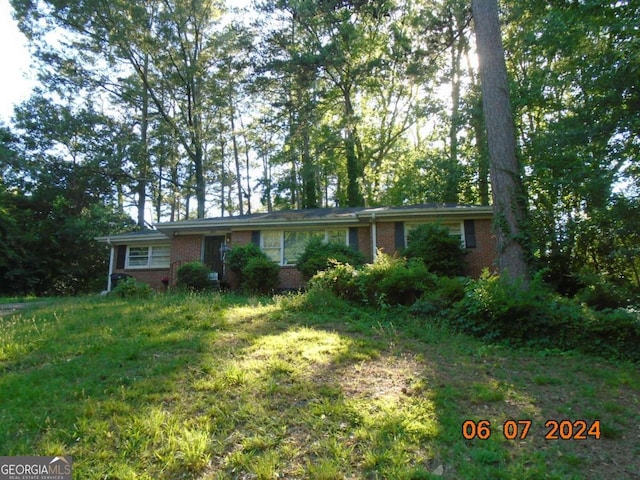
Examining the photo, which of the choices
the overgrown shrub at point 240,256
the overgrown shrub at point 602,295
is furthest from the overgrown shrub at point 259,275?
the overgrown shrub at point 602,295

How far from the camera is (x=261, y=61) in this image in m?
19.0

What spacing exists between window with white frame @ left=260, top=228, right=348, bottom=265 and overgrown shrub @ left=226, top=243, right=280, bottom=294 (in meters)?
0.99

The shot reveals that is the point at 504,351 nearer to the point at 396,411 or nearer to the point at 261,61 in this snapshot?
the point at 396,411

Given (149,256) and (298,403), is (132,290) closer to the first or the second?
(149,256)

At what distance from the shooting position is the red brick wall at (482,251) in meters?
12.2

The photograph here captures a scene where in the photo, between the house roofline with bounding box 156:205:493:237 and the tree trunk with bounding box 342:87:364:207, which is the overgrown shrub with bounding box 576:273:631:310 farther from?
the tree trunk with bounding box 342:87:364:207

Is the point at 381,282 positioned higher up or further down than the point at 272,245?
further down

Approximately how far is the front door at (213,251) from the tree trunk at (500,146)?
10.1 meters

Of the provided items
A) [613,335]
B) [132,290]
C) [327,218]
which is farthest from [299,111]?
[613,335]

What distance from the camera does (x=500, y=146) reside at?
8.12 meters

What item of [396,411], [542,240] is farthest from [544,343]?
[542,240]

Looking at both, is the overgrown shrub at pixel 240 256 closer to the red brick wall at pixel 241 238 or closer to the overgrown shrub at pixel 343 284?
the red brick wall at pixel 241 238
